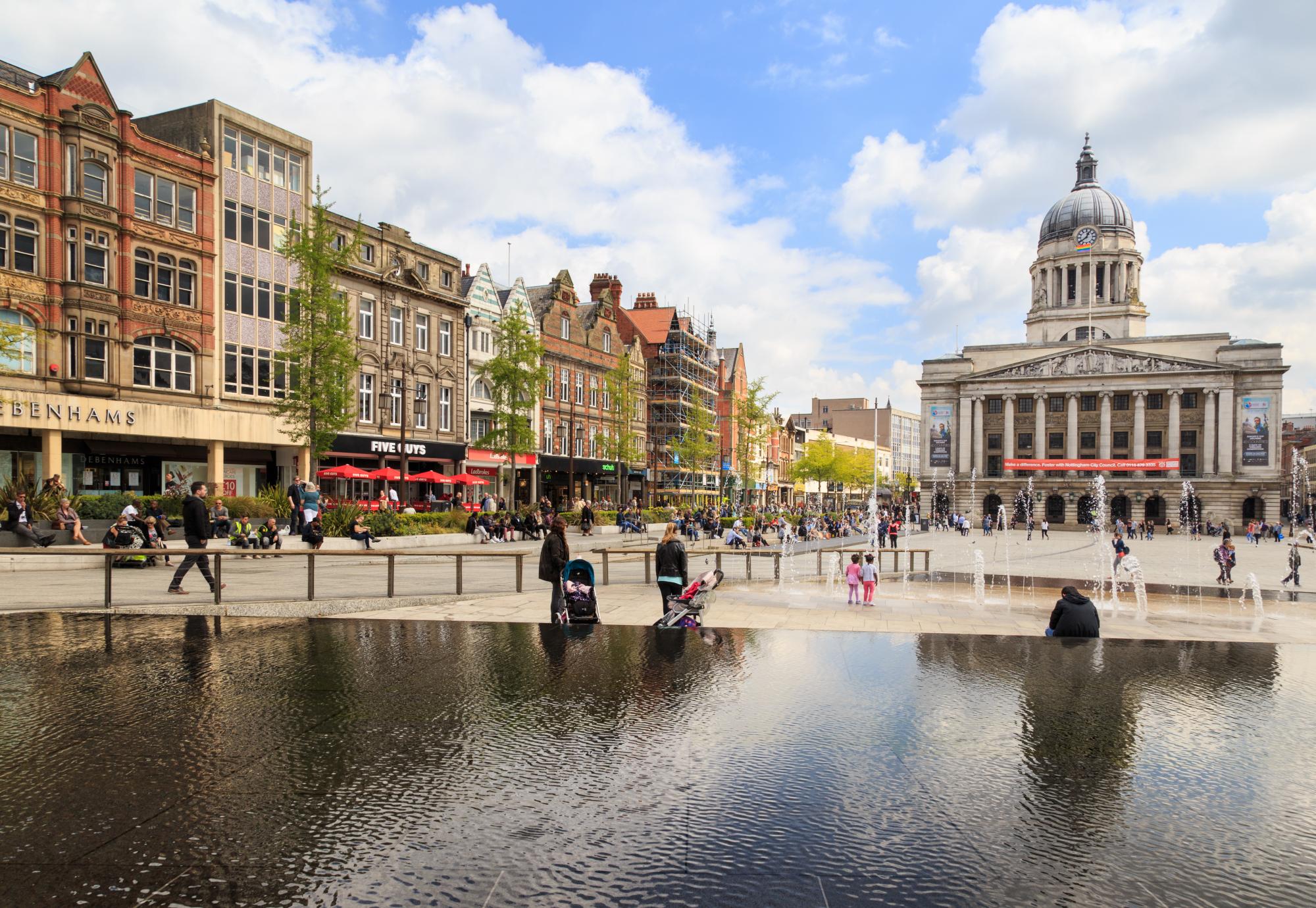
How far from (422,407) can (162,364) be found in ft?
46.4

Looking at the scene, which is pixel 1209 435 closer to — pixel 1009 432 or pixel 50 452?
pixel 1009 432

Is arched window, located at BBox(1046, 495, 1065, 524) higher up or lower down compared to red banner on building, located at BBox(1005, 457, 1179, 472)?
lower down

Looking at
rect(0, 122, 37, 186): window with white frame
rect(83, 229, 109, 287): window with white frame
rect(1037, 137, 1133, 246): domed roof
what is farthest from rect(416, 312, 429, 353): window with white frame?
rect(1037, 137, 1133, 246): domed roof

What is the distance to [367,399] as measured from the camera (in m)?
41.6

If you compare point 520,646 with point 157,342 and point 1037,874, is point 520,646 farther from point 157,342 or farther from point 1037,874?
point 157,342

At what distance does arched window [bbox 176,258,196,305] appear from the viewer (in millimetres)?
33031

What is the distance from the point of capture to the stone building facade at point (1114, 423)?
8725cm

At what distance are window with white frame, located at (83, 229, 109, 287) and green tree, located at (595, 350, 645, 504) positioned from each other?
2895cm

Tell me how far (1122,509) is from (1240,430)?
45.5 feet

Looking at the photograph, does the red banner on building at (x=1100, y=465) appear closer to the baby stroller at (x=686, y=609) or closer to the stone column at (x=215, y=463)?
the stone column at (x=215, y=463)

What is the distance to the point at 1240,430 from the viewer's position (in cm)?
8775

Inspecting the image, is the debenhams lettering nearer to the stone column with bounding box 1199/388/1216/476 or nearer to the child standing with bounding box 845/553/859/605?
the child standing with bounding box 845/553/859/605

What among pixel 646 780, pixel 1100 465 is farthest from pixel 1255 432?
pixel 646 780

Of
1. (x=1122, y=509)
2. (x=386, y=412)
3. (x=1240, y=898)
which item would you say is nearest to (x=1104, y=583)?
(x=1240, y=898)
